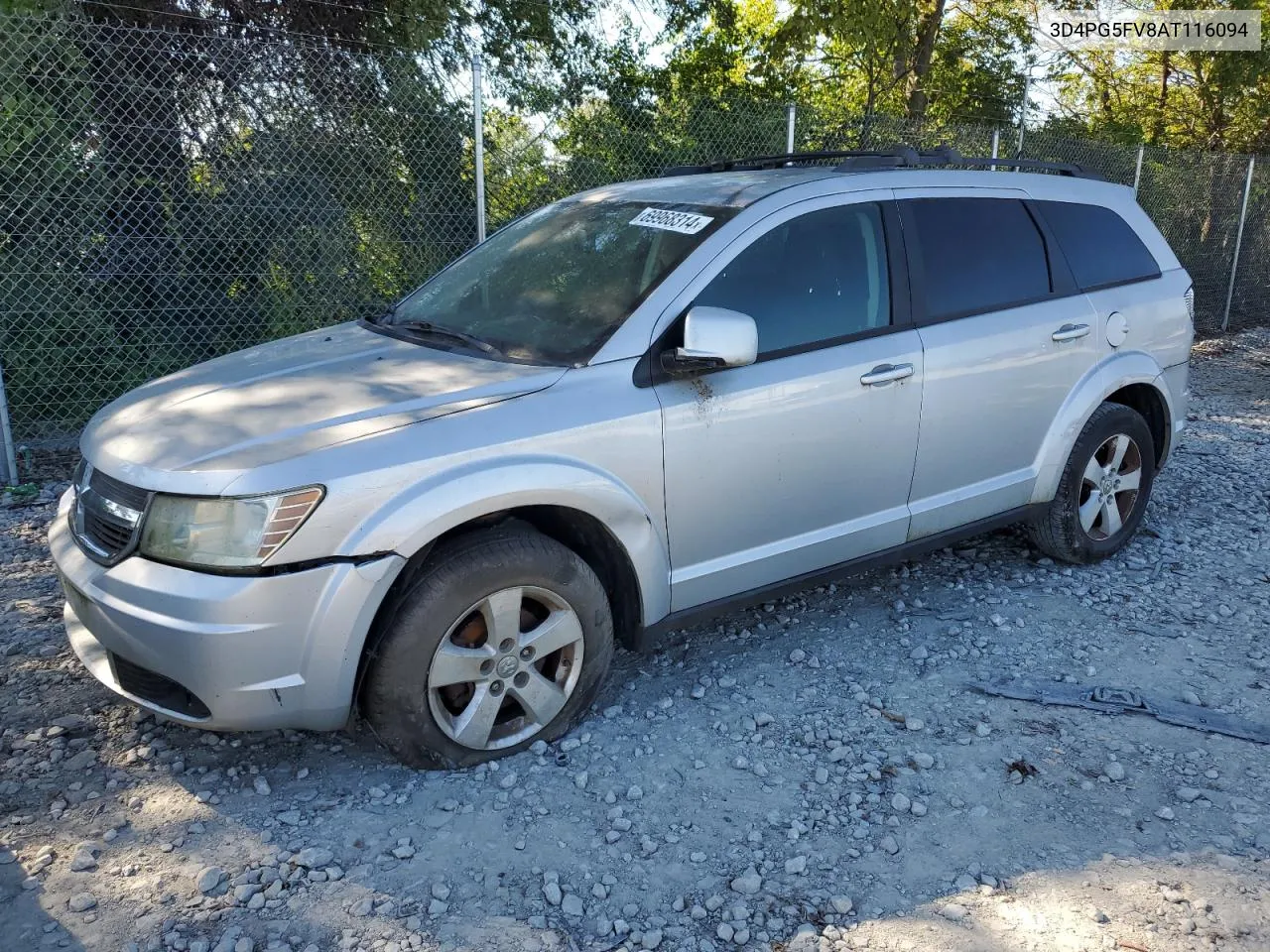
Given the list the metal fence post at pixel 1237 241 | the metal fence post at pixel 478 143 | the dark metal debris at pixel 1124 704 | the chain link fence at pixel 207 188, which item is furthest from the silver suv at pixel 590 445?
the metal fence post at pixel 1237 241

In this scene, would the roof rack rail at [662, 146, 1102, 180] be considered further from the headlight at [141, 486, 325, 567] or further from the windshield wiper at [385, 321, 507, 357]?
the headlight at [141, 486, 325, 567]

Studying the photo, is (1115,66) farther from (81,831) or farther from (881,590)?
(81,831)

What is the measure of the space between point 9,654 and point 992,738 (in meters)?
3.62

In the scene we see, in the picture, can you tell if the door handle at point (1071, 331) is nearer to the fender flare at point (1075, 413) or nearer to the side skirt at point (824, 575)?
the fender flare at point (1075, 413)

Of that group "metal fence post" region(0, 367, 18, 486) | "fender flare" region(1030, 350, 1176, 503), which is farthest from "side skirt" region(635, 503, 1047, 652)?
"metal fence post" region(0, 367, 18, 486)

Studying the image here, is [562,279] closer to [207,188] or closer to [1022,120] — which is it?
[207,188]

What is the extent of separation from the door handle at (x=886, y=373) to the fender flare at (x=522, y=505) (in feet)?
3.39

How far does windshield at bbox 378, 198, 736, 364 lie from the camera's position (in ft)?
11.7

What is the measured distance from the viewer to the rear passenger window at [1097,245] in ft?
15.5

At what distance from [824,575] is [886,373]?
801 mm

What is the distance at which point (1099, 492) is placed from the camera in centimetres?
495

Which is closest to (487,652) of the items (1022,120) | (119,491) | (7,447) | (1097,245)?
(119,491)

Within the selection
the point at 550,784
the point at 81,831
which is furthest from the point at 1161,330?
the point at 81,831

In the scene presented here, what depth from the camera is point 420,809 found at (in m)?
3.08
